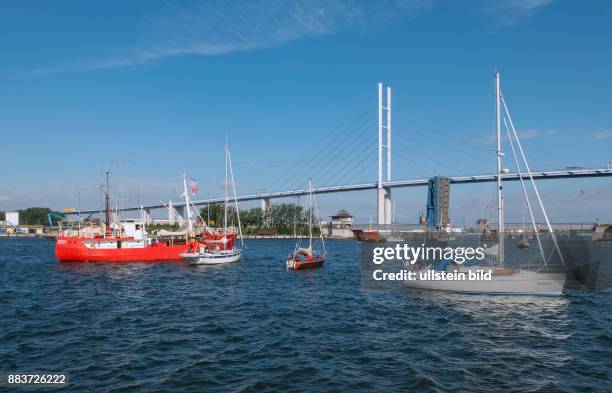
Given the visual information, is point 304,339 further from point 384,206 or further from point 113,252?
point 384,206

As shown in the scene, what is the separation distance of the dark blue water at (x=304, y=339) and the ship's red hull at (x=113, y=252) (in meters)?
21.1

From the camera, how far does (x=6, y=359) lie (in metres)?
14.9

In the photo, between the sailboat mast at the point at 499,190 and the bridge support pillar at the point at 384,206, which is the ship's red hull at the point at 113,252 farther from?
the bridge support pillar at the point at 384,206

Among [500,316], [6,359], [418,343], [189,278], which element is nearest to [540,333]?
[500,316]

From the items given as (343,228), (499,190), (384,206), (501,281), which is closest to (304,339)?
(501,281)

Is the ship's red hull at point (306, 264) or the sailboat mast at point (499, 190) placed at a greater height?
the sailboat mast at point (499, 190)

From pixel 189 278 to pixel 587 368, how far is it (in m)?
30.3

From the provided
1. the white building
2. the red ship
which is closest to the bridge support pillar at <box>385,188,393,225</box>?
the white building

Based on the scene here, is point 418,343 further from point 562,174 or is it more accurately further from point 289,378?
point 562,174

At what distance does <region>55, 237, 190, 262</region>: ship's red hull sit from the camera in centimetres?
5203

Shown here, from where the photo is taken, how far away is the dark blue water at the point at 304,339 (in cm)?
1317

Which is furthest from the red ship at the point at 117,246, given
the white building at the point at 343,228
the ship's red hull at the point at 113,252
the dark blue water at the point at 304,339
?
the white building at the point at 343,228

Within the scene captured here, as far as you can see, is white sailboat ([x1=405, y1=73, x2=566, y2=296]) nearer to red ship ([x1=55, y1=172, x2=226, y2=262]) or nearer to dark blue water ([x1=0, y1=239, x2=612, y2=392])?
dark blue water ([x1=0, y1=239, x2=612, y2=392])

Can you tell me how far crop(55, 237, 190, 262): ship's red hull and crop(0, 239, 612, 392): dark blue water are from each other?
69.4 ft
